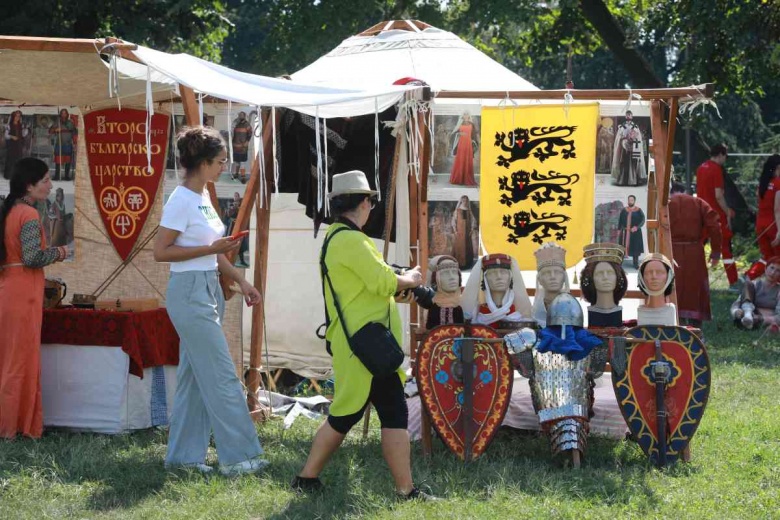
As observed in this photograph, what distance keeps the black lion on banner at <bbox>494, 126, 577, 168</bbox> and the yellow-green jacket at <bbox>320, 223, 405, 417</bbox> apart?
6.88ft

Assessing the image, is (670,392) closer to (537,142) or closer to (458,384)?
(458,384)

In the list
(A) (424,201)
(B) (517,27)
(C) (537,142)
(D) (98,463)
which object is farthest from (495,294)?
(B) (517,27)

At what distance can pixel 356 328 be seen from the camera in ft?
15.3

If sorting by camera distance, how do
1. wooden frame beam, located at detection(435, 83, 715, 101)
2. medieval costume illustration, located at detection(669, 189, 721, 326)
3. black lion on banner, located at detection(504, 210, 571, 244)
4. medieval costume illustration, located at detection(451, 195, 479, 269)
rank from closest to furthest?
wooden frame beam, located at detection(435, 83, 715, 101) → black lion on banner, located at detection(504, 210, 571, 244) → medieval costume illustration, located at detection(451, 195, 479, 269) → medieval costume illustration, located at detection(669, 189, 721, 326)

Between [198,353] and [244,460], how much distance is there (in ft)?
1.95

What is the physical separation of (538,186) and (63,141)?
326 centimetres

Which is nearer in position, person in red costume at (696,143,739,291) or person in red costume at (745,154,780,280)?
person in red costume at (745,154,780,280)

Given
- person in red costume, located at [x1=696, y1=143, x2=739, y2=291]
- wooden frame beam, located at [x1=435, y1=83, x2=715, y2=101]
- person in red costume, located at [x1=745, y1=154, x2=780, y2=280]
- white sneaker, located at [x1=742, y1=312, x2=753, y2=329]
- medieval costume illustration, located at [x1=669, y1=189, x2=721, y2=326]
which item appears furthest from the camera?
person in red costume, located at [x1=696, y1=143, x2=739, y2=291]

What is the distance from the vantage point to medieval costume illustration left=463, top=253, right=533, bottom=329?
5980 mm

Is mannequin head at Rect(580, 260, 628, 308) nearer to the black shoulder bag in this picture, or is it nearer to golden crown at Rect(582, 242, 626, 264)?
golden crown at Rect(582, 242, 626, 264)

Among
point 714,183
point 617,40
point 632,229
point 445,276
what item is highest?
point 617,40

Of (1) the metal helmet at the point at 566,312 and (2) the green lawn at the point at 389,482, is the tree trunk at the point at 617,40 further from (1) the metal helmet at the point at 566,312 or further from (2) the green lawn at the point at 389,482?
(1) the metal helmet at the point at 566,312

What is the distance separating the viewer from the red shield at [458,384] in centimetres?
552

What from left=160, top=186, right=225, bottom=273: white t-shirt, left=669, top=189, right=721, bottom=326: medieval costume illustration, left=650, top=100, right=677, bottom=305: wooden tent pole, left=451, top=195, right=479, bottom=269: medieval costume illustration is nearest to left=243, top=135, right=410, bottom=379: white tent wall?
left=451, top=195, right=479, bottom=269: medieval costume illustration
